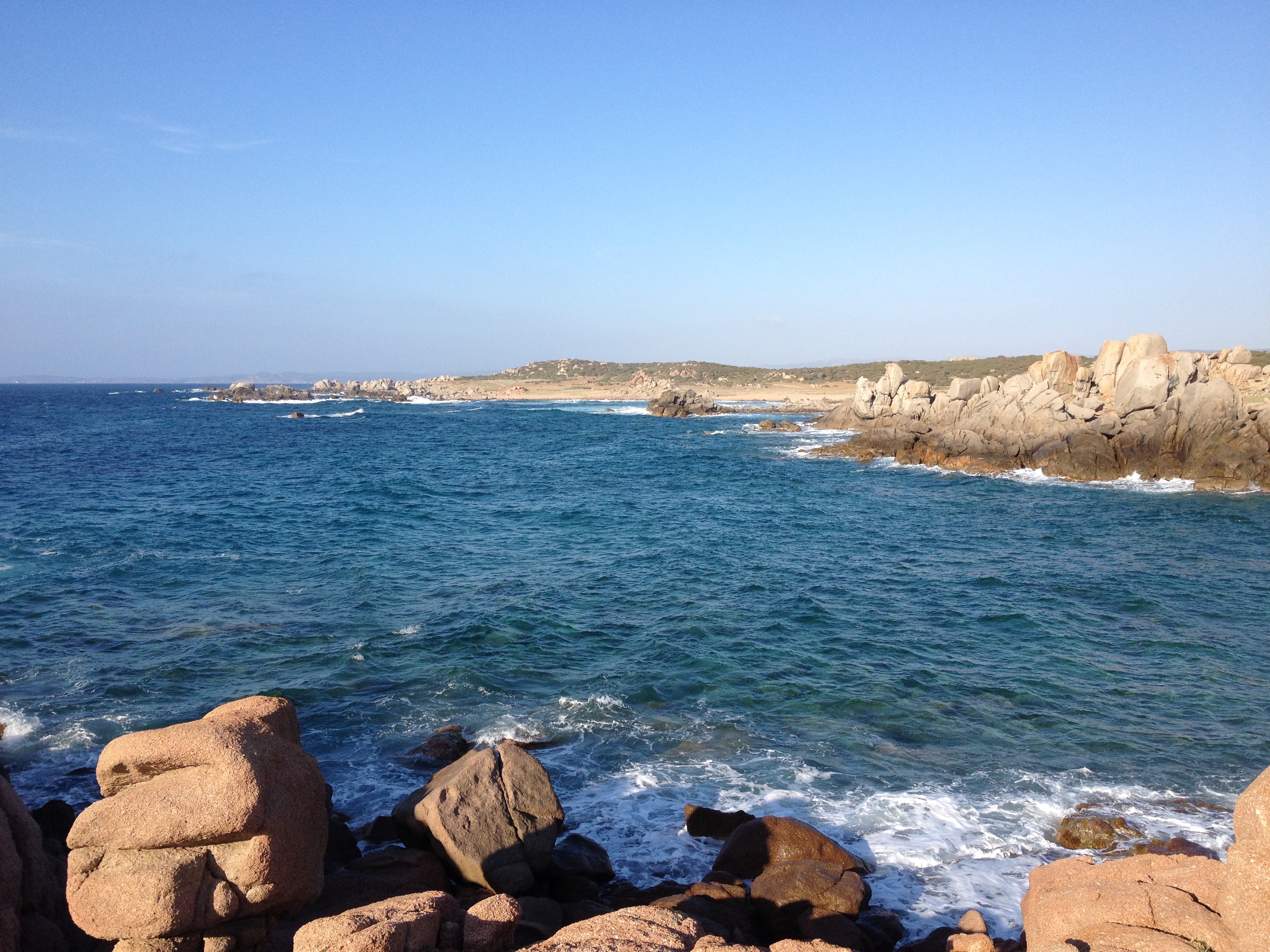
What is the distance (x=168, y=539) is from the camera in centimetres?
3117

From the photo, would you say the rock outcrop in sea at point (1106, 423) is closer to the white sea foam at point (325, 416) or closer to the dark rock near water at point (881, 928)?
the dark rock near water at point (881, 928)

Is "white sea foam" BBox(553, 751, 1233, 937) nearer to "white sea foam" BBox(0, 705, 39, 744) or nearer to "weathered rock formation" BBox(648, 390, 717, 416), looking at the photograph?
"white sea foam" BBox(0, 705, 39, 744)

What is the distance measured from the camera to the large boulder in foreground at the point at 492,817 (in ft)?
33.9

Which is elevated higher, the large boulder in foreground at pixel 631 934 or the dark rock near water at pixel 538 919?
the large boulder in foreground at pixel 631 934

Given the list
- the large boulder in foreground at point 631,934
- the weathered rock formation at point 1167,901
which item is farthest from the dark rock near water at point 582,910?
the weathered rock formation at point 1167,901

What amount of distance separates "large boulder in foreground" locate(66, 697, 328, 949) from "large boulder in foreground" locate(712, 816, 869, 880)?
5778 millimetres

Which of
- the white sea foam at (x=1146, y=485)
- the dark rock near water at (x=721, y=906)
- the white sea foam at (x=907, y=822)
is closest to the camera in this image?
the dark rock near water at (x=721, y=906)

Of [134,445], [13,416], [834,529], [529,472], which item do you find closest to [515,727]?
[834,529]

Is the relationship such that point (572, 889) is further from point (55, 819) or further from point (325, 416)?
point (325, 416)

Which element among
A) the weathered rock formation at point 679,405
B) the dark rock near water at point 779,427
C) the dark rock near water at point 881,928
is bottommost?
the dark rock near water at point 881,928

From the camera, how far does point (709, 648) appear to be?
20328mm

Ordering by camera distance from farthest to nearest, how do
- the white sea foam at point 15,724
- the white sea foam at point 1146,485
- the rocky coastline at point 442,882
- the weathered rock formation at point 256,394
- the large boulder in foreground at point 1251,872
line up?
the weathered rock formation at point 256,394 → the white sea foam at point 1146,485 → the white sea foam at point 15,724 → the rocky coastline at point 442,882 → the large boulder in foreground at point 1251,872

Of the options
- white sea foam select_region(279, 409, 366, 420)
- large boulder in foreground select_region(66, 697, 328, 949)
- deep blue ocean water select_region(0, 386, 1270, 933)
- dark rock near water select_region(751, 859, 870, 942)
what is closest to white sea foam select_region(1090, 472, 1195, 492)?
deep blue ocean water select_region(0, 386, 1270, 933)

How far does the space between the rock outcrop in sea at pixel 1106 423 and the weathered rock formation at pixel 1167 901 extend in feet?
138
